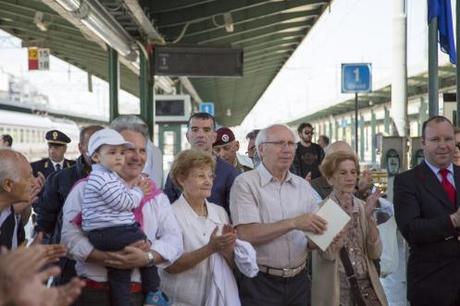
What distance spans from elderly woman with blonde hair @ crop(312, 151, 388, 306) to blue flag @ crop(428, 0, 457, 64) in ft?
11.5

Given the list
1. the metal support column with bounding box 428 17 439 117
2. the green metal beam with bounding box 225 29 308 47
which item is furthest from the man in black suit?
the green metal beam with bounding box 225 29 308 47

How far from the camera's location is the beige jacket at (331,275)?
399 centimetres

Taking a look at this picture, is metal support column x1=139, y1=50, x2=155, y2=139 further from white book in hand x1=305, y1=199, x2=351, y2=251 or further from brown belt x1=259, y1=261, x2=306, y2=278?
white book in hand x1=305, y1=199, x2=351, y2=251

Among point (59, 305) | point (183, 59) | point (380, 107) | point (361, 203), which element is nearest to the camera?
point (59, 305)

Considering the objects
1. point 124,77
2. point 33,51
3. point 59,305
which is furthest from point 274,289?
point 124,77

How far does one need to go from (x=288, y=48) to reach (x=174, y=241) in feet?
52.7

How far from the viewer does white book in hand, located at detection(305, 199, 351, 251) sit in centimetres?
375

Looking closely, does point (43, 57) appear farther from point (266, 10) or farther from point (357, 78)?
point (357, 78)

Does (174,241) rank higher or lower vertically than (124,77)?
lower

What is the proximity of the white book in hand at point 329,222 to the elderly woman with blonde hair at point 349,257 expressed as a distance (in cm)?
17

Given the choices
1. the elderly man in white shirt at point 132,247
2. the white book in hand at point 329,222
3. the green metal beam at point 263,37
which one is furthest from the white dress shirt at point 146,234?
the green metal beam at point 263,37

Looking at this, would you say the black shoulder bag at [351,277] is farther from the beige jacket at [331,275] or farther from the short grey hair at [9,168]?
the short grey hair at [9,168]

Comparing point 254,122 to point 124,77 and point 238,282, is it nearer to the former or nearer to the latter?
point 124,77

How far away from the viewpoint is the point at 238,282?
13.3 ft
